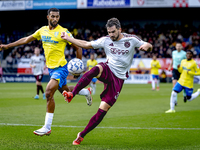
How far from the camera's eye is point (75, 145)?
5352 millimetres

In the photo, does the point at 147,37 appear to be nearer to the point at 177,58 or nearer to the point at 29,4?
the point at 29,4

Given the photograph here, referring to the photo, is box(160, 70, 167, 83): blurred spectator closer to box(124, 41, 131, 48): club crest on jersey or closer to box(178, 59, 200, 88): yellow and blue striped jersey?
box(178, 59, 200, 88): yellow and blue striped jersey

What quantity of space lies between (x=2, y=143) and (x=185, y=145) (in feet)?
10.8

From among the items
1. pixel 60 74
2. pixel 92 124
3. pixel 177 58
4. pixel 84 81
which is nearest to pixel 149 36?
pixel 177 58

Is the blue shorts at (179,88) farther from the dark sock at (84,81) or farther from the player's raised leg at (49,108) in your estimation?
the dark sock at (84,81)

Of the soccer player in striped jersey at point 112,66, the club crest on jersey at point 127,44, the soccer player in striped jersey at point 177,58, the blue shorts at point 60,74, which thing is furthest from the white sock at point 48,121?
the soccer player in striped jersey at point 177,58

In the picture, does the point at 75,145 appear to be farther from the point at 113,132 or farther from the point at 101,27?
the point at 101,27

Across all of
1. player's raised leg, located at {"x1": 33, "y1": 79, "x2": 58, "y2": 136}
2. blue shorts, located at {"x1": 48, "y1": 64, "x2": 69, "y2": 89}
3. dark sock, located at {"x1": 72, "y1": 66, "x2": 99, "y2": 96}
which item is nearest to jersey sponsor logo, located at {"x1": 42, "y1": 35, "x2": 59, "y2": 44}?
blue shorts, located at {"x1": 48, "y1": 64, "x2": 69, "y2": 89}

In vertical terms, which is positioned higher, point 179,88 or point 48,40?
point 48,40

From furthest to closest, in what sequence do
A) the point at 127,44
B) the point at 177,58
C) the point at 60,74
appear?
the point at 177,58, the point at 60,74, the point at 127,44

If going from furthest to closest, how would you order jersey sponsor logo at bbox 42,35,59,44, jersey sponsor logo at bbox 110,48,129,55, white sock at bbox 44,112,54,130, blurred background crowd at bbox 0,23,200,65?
1. blurred background crowd at bbox 0,23,200,65
2. jersey sponsor logo at bbox 42,35,59,44
3. white sock at bbox 44,112,54,130
4. jersey sponsor logo at bbox 110,48,129,55

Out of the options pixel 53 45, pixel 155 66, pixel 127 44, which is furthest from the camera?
pixel 155 66

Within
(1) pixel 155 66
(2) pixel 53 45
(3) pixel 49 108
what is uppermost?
(2) pixel 53 45

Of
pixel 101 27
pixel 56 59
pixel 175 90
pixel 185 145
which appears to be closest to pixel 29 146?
pixel 56 59
